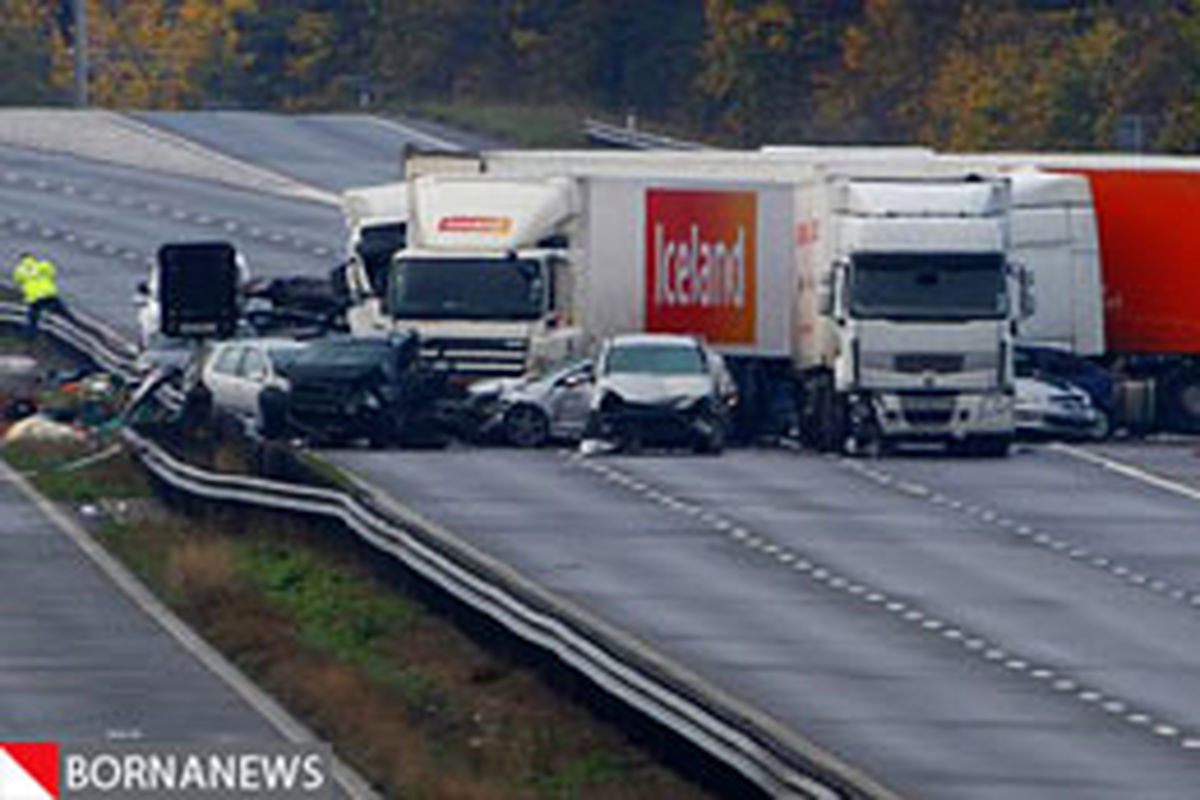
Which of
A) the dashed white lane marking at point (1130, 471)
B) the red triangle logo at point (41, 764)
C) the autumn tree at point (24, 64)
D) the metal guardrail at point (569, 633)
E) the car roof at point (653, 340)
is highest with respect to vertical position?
the autumn tree at point (24, 64)

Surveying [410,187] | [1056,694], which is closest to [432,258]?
[410,187]

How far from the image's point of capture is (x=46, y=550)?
4206 centimetres

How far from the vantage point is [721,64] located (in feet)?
393

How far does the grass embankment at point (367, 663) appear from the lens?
26859mm

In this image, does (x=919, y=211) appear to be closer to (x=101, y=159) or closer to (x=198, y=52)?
(x=101, y=159)

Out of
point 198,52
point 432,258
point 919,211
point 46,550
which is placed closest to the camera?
point 46,550

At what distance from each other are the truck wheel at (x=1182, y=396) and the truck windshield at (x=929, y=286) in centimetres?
703

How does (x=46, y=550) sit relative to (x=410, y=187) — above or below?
below

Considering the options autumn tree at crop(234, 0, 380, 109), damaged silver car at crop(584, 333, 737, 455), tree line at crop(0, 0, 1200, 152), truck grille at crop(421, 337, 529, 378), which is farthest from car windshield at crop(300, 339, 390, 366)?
autumn tree at crop(234, 0, 380, 109)

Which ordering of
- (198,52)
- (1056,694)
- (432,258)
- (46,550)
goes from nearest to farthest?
1. (1056,694)
2. (46,550)
3. (432,258)
4. (198,52)

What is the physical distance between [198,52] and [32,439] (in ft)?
356

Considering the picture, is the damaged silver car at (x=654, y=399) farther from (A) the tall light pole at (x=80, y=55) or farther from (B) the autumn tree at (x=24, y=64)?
(B) the autumn tree at (x=24, y=64)

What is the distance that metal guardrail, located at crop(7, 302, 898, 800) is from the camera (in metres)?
22.5

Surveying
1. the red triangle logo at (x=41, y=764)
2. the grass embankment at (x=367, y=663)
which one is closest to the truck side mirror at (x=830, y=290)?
the grass embankment at (x=367, y=663)
